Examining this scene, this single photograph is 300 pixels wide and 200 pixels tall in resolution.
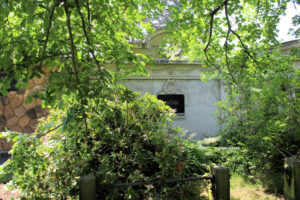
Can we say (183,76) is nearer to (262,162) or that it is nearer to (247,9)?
(247,9)

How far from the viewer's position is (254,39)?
437 cm

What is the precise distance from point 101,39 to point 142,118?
4.76ft

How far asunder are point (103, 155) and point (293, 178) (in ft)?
7.23

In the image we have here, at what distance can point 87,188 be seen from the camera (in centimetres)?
176

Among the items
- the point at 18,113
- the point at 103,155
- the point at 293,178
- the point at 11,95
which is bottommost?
the point at 293,178

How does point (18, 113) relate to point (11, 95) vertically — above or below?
below

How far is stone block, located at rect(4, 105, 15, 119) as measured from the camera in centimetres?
807

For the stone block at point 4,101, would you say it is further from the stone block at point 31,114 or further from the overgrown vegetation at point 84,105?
the overgrown vegetation at point 84,105

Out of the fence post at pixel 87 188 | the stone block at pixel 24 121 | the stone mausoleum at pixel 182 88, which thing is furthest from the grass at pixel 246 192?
the stone block at pixel 24 121

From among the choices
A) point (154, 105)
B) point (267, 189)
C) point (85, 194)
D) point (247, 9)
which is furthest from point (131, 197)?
point (247, 9)

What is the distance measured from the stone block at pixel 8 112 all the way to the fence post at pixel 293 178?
9115mm

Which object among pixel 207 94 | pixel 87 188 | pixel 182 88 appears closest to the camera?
pixel 87 188

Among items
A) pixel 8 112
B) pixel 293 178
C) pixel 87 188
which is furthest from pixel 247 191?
pixel 8 112

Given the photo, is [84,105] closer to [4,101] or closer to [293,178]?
[293,178]
